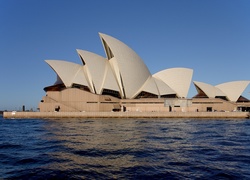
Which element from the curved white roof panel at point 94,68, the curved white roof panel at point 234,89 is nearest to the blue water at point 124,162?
the curved white roof panel at point 94,68

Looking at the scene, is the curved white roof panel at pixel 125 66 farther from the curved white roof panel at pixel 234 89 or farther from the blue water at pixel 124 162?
the blue water at pixel 124 162

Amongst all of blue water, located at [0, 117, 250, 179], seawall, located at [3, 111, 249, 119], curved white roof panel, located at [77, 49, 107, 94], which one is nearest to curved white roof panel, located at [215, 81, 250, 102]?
Answer: seawall, located at [3, 111, 249, 119]

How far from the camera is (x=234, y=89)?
69875mm

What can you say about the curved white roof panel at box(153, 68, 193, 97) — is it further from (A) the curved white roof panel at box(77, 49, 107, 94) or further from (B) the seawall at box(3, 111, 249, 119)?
(A) the curved white roof panel at box(77, 49, 107, 94)

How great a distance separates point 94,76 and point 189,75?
26999 mm

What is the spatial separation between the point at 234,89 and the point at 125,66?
3248cm

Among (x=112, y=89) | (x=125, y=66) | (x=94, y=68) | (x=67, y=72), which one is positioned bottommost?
(x=112, y=89)

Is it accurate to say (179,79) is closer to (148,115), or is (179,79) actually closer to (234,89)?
(234,89)

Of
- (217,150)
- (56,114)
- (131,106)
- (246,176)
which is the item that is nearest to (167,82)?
(131,106)

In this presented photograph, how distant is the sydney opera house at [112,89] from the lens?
58.9 meters

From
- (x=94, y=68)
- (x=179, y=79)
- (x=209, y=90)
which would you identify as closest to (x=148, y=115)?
(x=94, y=68)

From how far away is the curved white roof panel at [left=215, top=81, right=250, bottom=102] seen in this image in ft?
228

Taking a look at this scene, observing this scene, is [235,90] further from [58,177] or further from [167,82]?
[58,177]

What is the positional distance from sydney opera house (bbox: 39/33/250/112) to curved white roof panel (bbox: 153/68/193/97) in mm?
2397
